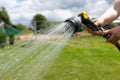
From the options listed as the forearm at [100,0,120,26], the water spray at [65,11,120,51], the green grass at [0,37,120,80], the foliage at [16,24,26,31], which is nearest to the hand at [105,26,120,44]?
the water spray at [65,11,120,51]

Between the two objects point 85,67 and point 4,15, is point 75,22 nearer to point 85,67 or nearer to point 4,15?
point 85,67

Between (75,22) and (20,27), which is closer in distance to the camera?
(75,22)

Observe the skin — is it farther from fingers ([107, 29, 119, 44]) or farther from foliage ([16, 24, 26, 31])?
foliage ([16, 24, 26, 31])

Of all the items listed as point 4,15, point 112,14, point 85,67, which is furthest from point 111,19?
point 4,15

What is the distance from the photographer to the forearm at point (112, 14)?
2.29 metres

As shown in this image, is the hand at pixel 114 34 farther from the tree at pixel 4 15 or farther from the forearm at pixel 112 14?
the tree at pixel 4 15

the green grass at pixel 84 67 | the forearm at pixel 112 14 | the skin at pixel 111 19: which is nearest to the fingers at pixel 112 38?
the skin at pixel 111 19

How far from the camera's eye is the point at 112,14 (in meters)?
2.31

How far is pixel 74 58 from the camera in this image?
7566mm

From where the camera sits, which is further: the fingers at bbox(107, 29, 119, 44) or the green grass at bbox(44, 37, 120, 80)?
the green grass at bbox(44, 37, 120, 80)

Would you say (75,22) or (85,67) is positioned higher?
(75,22)

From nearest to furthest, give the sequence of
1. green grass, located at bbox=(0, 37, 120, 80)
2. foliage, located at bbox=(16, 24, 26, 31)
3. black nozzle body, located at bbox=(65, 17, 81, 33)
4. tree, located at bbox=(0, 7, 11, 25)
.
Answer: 1. black nozzle body, located at bbox=(65, 17, 81, 33)
2. green grass, located at bbox=(0, 37, 120, 80)
3. foliage, located at bbox=(16, 24, 26, 31)
4. tree, located at bbox=(0, 7, 11, 25)

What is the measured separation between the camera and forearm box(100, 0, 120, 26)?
2289 mm

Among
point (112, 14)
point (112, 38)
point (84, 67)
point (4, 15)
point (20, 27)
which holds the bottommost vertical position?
point (20, 27)
